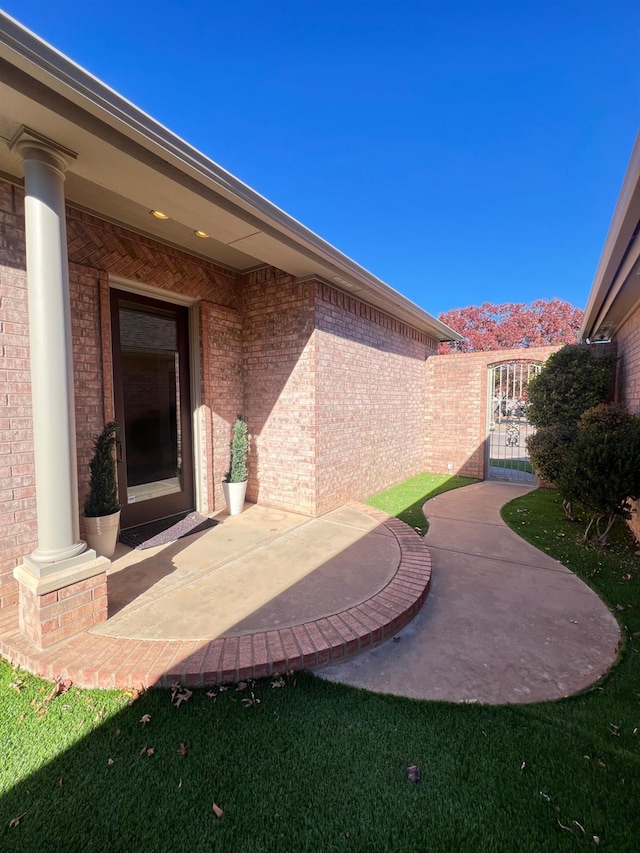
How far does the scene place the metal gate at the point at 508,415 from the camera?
28.0ft

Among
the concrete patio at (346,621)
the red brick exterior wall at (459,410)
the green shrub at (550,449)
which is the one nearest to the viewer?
the concrete patio at (346,621)

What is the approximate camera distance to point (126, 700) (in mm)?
2127

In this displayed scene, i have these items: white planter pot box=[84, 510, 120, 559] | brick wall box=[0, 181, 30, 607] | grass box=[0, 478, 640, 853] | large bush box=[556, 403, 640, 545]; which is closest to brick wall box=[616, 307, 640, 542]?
large bush box=[556, 403, 640, 545]

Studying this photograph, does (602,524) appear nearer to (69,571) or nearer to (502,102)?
(69,571)

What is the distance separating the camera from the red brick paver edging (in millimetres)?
2230

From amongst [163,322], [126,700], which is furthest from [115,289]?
[126,700]

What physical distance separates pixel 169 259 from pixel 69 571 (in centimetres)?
381

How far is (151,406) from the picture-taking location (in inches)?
195

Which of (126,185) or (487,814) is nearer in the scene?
(487,814)

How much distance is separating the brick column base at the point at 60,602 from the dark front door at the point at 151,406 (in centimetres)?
206

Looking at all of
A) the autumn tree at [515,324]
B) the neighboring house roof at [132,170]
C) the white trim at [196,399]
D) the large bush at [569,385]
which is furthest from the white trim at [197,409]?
the autumn tree at [515,324]

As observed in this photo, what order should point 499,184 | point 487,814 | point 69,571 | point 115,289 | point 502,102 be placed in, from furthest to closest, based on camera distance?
point 499,184
point 502,102
point 115,289
point 69,571
point 487,814

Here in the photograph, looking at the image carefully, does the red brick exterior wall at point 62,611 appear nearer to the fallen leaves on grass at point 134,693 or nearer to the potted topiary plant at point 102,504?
the fallen leaves on grass at point 134,693

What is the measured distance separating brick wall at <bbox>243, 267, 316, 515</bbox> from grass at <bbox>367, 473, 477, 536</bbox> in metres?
1.50
